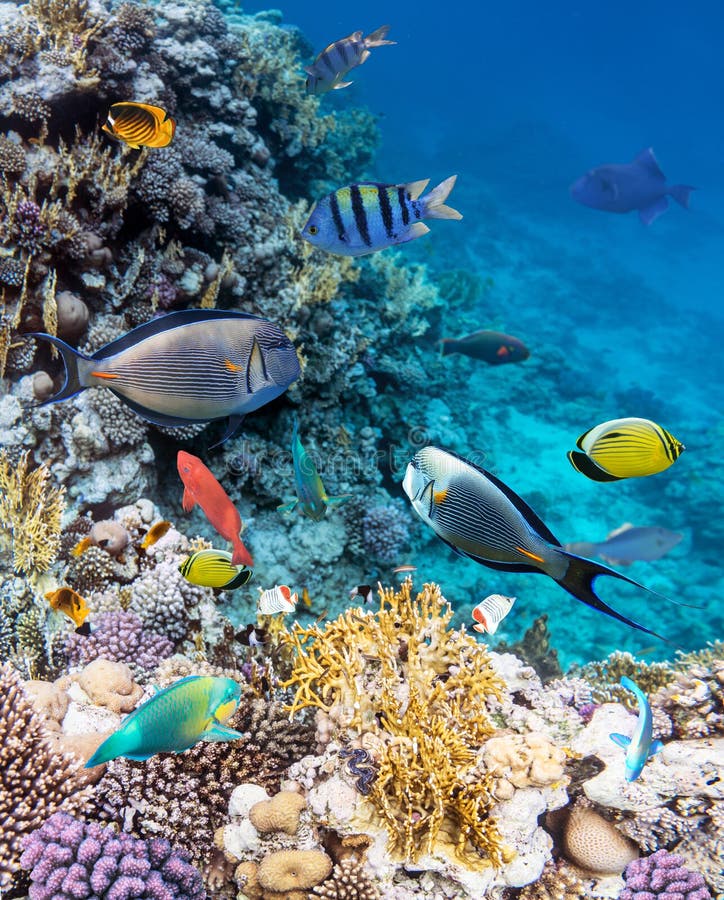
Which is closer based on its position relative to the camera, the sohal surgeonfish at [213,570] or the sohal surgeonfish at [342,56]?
the sohal surgeonfish at [213,570]

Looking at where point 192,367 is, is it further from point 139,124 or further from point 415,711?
point 139,124

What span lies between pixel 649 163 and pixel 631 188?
462mm

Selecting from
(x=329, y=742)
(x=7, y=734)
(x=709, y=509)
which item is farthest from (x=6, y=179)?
(x=709, y=509)

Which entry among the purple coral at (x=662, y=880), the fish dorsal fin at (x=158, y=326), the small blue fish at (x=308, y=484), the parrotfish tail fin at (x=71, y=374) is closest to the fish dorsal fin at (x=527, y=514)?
the fish dorsal fin at (x=158, y=326)

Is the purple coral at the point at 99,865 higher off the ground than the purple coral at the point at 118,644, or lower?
higher

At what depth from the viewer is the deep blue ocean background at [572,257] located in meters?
11.2

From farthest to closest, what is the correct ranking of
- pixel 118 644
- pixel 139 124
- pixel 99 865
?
pixel 139 124
pixel 118 644
pixel 99 865

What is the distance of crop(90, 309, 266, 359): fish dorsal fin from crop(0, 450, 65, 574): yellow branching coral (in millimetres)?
2669

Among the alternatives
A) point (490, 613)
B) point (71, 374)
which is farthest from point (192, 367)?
point (490, 613)

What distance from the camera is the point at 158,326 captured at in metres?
1.91

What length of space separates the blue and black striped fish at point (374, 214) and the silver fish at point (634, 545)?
164 inches

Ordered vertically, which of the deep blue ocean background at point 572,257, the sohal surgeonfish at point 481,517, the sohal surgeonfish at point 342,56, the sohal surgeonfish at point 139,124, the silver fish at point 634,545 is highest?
the sohal surgeonfish at point 342,56

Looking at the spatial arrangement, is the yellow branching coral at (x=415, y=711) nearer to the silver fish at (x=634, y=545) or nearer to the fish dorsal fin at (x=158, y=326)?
the fish dorsal fin at (x=158, y=326)

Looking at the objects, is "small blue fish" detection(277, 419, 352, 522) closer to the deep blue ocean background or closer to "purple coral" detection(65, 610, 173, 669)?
"purple coral" detection(65, 610, 173, 669)
